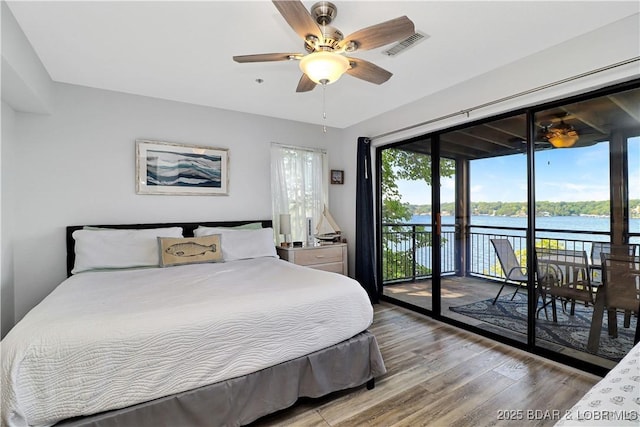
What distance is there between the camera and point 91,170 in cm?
303

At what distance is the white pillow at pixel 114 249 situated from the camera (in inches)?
105

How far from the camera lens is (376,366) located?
Result: 2.10 m

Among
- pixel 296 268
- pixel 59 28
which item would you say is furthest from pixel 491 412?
pixel 59 28

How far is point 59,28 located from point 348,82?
2.25m

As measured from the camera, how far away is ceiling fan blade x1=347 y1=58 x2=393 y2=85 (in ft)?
6.63

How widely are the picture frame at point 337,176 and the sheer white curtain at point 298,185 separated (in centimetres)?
12

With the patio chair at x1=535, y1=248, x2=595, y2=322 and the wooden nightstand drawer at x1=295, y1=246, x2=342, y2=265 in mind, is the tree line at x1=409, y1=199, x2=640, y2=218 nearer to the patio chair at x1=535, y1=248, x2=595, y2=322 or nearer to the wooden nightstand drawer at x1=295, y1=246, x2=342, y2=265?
the patio chair at x1=535, y1=248, x2=595, y2=322

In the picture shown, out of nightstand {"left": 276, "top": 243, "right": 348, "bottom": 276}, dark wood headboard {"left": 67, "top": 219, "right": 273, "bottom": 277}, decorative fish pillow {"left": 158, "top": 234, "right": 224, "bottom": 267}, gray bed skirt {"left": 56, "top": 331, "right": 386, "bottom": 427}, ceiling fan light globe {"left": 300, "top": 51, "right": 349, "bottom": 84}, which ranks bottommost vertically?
gray bed skirt {"left": 56, "top": 331, "right": 386, "bottom": 427}

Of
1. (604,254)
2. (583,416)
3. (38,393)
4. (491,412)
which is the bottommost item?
(491,412)

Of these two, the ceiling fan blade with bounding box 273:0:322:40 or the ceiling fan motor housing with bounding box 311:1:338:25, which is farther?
the ceiling fan motor housing with bounding box 311:1:338:25

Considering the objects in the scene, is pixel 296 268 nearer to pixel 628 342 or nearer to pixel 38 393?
pixel 38 393

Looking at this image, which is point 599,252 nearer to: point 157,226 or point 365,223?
point 365,223

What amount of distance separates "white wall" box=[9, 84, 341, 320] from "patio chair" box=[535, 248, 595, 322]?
10.3ft

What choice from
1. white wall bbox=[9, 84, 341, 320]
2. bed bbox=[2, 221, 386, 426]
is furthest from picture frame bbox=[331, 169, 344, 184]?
bed bbox=[2, 221, 386, 426]
